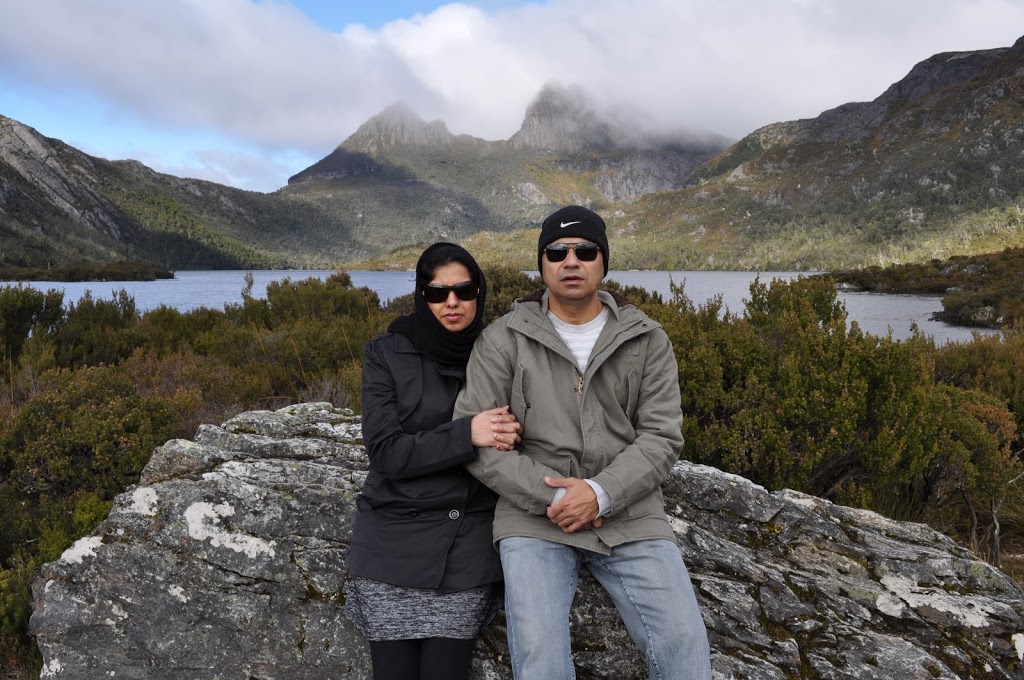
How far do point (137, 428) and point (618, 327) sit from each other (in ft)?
12.8

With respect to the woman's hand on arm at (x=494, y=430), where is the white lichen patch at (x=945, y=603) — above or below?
below

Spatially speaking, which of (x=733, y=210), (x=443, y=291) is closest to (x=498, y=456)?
(x=443, y=291)

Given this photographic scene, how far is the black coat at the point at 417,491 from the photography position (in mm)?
2238

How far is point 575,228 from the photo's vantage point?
253 cm

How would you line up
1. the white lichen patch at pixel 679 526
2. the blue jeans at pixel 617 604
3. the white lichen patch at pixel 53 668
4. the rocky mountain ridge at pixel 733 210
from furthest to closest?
the rocky mountain ridge at pixel 733 210, the white lichen patch at pixel 679 526, the white lichen patch at pixel 53 668, the blue jeans at pixel 617 604

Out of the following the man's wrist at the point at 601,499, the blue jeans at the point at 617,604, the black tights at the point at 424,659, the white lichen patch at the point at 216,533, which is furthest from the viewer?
the white lichen patch at the point at 216,533

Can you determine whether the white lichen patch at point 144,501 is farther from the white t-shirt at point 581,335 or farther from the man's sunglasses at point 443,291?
the white t-shirt at point 581,335

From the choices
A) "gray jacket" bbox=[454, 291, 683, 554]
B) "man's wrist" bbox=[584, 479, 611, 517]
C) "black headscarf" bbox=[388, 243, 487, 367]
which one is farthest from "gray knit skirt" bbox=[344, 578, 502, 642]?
"black headscarf" bbox=[388, 243, 487, 367]

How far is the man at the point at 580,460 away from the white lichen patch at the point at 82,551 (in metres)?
1.90

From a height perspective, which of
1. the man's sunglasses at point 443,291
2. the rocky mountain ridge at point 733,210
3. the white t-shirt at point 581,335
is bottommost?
the white t-shirt at point 581,335

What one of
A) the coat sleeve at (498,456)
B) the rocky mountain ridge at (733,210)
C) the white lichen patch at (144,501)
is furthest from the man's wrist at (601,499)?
the rocky mountain ridge at (733,210)

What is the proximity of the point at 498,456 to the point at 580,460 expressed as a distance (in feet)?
1.29

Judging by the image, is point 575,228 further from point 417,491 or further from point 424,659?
point 424,659

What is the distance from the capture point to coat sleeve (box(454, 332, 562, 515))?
222 cm
